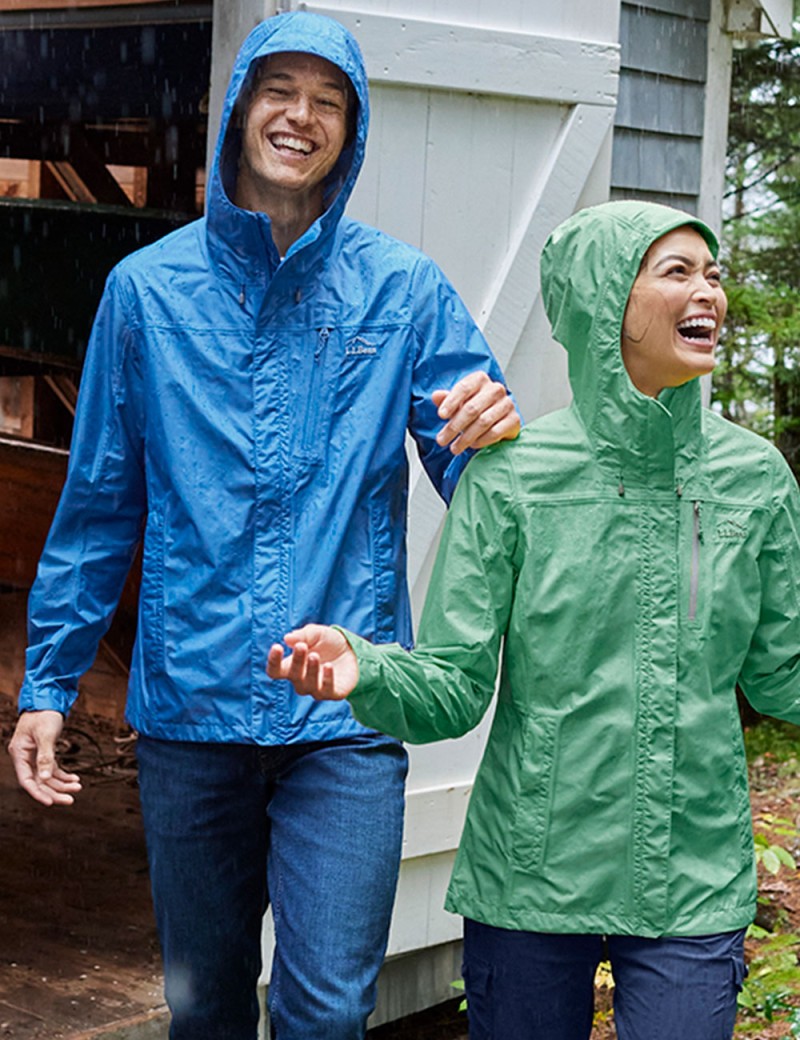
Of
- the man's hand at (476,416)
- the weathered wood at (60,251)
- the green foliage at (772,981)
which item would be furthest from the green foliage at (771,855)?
the weathered wood at (60,251)

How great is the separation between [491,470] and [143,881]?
3198 millimetres

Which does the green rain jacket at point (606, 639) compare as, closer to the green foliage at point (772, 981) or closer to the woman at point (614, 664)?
the woman at point (614, 664)

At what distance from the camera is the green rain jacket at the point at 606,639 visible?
2.45m

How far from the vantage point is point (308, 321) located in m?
2.73

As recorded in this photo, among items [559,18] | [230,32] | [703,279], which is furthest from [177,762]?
[559,18]

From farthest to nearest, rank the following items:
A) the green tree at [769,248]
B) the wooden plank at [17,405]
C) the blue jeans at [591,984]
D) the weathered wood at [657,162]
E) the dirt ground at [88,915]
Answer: the wooden plank at [17,405] < the green tree at [769,248] < the weathered wood at [657,162] < the dirt ground at [88,915] < the blue jeans at [591,984]

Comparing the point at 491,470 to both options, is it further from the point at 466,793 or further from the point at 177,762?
the point at 466,793

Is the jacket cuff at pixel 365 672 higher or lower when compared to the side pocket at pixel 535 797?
higher

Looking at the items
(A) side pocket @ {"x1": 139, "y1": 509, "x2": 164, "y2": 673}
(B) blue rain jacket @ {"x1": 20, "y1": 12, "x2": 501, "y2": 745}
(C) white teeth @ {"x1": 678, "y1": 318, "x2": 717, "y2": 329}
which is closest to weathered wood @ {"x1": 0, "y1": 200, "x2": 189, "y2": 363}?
(B) blue rain jacket @ {"x1": 20, "y1": 12, "x2": 501, "y2": 745}

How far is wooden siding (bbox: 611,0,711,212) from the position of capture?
5.31 m

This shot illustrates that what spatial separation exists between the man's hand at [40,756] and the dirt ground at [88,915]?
4.82 feet

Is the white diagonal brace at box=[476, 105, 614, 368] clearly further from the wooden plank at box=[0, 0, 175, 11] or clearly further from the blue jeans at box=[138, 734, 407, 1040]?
the blue jeans at box=[138, 734, 407, 1040]

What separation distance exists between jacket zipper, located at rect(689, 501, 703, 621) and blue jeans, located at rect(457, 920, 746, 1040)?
0.49 m

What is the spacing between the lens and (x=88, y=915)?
4965 mm
